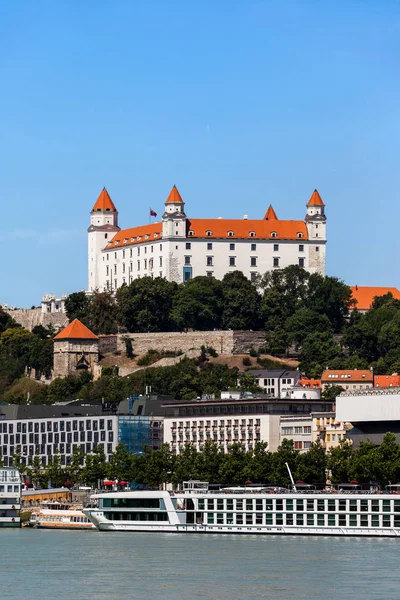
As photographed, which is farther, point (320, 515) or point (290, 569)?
point (320, 515)

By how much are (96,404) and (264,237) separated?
36.3 m

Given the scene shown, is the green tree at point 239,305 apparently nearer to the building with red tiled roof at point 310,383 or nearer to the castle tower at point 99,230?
the building with red tiled roof at point 310,383

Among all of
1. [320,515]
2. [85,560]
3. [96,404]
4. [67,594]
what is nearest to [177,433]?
[96,404]

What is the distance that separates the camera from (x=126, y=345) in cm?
16625

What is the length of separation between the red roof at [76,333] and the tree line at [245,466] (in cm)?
3852

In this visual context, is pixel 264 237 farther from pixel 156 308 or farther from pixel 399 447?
pixel 399 447

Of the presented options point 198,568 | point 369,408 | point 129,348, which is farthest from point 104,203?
point 198,568

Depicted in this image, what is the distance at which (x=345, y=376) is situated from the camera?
151875mm

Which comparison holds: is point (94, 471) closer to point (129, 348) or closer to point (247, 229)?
point (129, 348)

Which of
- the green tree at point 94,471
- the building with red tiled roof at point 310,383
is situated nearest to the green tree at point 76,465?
the green tree at point 94,471

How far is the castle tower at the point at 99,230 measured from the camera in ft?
608

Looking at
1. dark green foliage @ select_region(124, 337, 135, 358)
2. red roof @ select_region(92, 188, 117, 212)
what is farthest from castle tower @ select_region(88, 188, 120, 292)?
dark green foliage @ select_region(124, 337, 135, 358)

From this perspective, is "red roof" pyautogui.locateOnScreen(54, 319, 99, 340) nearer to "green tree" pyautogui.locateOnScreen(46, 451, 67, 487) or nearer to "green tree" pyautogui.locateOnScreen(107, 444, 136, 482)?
"green tree" pyautogui.locateOnScreen(46, 451, 67, 487)

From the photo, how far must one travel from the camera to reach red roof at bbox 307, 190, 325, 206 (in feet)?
598
